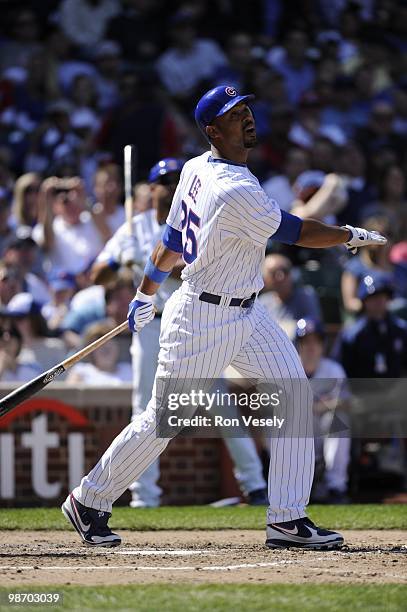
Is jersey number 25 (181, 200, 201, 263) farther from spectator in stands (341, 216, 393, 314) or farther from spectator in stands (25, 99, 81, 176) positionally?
spectator in stands (25, 99, 81, 176)

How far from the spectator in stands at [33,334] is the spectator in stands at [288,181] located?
9.36 ft

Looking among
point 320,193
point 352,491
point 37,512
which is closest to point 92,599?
point 37,512

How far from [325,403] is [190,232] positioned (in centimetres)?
377

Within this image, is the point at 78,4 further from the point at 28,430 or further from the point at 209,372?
the point at 209,372

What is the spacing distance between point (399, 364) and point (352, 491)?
1105mm

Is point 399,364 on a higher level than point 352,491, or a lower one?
higher

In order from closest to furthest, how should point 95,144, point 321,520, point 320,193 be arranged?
point 321,520 → point 320,193 → point 95,144

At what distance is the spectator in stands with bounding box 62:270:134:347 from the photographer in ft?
30.8

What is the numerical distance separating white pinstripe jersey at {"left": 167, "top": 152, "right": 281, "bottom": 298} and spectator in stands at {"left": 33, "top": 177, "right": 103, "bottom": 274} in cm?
528

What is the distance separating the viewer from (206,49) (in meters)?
14.6

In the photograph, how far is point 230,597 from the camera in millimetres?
4512

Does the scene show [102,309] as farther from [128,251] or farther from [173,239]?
[173,239]

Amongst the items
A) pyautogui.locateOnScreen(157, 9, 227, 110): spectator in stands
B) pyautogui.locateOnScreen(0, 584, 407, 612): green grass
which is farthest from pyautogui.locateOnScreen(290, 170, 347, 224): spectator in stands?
pyautogui.locateOnScreen(0, 584, 407, 612): green grass

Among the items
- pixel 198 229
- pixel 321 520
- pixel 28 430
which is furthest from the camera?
pixel 28 430
